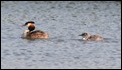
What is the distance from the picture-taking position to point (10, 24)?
25.2 m

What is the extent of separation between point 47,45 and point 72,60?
2.88 metres

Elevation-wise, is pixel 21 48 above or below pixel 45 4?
above

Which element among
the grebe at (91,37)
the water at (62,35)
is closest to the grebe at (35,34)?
the water at (62,35)

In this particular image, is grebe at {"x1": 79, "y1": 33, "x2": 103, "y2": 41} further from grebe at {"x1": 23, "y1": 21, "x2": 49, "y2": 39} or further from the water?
grebe at {"x1": 23, "y1": 21, "x2": 49, "y2": 39}

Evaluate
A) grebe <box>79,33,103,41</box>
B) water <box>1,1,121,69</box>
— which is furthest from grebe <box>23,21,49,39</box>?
grebe <box>79,33,103,41</box>

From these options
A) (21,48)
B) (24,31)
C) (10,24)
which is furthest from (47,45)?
(10,24)

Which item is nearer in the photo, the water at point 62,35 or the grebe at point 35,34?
the water at point 62,35

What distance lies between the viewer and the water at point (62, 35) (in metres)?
16.6

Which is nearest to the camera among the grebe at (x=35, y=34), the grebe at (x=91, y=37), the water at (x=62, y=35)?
the water at (x=62, y=35)

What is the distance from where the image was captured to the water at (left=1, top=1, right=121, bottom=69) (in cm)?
1662

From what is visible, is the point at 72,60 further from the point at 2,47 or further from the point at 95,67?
the point at 2,47

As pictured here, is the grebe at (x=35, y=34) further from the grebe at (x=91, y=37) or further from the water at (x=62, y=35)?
the grebe at (x=91, y=37)

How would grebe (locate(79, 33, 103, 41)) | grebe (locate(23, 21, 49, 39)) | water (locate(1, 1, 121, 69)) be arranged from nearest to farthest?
water (locate(1, 1, 121, 69))
grebe (locate(79, 33, 103, 41))
grebe (locate(23, 21, 49, 39))

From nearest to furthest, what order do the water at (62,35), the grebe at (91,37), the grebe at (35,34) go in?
1. the water at (62,35)
2. the grebe at (91,37)
3. the grebe at (35,34)
